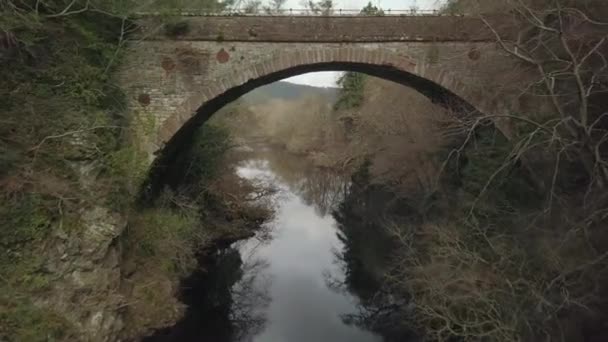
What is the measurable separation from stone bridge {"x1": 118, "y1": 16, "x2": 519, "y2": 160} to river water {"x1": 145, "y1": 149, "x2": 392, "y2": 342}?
4.08 m

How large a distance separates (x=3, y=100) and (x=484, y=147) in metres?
8.63

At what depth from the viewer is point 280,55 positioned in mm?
9953

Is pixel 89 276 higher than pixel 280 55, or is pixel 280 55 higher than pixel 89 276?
pixel 280 55

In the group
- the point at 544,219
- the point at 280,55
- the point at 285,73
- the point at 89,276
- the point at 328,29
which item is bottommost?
the point at 89,276

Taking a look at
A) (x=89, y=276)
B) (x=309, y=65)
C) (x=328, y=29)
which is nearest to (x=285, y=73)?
(x=309, y=65)

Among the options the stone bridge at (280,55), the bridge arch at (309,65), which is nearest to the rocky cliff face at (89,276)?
the stone bridge at (280,55)

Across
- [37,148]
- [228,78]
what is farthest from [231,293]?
[37,148]

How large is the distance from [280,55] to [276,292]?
6.57m

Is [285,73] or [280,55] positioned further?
[285,73]

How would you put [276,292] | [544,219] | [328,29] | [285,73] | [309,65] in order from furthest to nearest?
[276,292]
[285,73]
[309,65]
[328,29]
[544,219]

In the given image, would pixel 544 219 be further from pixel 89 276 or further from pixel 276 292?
pixel 276 292

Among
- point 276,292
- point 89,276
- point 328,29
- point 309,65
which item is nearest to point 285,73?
point 309,65

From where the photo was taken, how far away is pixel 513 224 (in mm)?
8086

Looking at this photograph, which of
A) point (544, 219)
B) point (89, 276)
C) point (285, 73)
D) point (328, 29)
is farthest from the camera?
point (285, 73)
